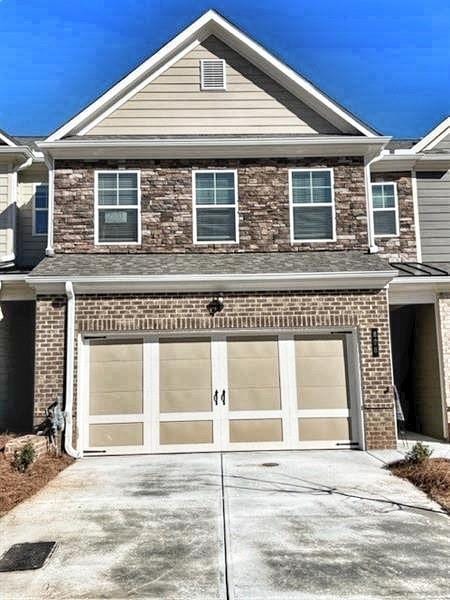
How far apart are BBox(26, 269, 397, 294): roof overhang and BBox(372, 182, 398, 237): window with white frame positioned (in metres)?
3.41

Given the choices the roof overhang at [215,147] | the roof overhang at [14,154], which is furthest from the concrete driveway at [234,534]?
the roof overhang at [14,154]

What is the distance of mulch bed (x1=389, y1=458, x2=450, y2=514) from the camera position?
698cm

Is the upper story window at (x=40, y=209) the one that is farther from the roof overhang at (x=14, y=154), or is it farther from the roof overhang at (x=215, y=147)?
the roof overhang at (x=215, y=147)

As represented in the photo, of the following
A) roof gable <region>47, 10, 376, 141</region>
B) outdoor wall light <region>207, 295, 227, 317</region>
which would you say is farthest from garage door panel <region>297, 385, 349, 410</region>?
roof gable <region>47, 10, 376, 141</region>

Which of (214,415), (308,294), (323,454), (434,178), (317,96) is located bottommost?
(323,454)

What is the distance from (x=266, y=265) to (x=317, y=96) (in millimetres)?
3939

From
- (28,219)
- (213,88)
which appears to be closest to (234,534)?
(213,88)

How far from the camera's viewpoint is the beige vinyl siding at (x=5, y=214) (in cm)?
1312

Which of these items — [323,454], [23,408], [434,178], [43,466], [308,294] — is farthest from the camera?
[434,178]

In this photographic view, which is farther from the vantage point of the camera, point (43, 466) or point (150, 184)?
point (150, 184)

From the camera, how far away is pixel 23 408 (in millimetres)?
12891

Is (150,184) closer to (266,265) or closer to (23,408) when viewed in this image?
(266,265)

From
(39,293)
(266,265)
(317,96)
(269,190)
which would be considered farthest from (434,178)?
(39,293)

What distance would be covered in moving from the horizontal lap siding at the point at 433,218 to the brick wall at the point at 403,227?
0.83ft
